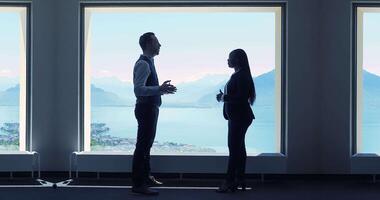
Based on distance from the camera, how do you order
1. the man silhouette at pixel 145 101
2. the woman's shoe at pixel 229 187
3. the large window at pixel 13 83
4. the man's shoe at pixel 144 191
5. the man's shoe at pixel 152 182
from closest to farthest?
the man silhouette at pixel 145 101 → the man's shoe at pixel 144 191 → the woman's shoe at pixel 229 187 → the man's shoe at pixel 152 182 → the large window at pixel 13 83

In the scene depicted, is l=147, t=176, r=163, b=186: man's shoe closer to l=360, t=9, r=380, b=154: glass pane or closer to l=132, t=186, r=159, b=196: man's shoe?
l=132, t=186, r=159, b=196: man's shoe

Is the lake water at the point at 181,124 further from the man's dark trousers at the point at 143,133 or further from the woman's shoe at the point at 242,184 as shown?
the man's dark trousers at the point at 143,133

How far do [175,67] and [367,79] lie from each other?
2.05 metres

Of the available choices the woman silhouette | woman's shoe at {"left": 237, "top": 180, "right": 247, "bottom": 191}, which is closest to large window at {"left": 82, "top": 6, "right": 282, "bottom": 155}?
woman's shoe at {"left": 237, "top": 180, "right": 247, "bottom": 191}

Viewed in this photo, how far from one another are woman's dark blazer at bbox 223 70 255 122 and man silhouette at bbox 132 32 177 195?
1.71ft

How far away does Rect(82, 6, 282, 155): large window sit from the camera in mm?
5820

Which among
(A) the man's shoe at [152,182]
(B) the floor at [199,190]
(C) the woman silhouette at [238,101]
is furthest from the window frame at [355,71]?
(A) the man's shoe at [152,182]

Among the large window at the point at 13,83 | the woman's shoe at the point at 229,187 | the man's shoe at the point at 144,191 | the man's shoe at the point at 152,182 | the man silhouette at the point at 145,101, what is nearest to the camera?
the man silhouette at the point at 145,101

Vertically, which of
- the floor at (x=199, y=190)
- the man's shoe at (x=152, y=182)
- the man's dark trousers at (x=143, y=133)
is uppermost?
the man's dark trousers at (x=143, y=133)

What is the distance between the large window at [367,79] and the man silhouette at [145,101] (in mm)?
2267

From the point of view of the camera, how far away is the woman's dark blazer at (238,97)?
4652 mm

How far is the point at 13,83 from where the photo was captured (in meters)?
5.82

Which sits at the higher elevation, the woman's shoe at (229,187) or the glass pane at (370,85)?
the glass pane at (370,85)

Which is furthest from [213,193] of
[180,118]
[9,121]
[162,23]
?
[9,121]
